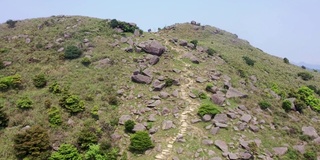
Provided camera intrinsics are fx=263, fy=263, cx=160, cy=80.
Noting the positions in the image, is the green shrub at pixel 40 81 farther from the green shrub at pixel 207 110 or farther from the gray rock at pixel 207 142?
the gray rock at pixel 207 142

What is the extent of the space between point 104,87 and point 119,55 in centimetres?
1025

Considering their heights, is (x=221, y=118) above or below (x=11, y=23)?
below

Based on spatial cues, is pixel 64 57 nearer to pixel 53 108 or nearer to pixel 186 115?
pixel 53 108

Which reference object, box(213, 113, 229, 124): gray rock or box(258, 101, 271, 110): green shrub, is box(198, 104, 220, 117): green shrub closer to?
box(213, 113, 229, 124): gray rock

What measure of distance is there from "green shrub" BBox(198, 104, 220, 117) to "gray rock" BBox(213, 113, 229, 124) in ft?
1.88

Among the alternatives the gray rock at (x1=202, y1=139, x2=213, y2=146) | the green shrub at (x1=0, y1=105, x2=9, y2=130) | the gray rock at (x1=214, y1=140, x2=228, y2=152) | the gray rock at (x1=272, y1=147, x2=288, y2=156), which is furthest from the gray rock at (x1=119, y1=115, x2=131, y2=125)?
the gray rock at (x1=272, y1=147, x2=288, y2=156)

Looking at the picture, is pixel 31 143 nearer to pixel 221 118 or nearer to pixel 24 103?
pixel 24 103

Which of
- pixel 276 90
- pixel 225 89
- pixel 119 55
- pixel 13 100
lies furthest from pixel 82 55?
pixel 276 90

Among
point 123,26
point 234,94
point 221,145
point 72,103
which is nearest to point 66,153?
point 72,103

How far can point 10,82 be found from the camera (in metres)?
38.1

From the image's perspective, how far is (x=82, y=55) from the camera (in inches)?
1893

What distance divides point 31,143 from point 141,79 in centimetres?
1813

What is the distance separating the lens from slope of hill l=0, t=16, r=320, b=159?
29359mm

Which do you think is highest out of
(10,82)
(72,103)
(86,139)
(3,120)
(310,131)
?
(310,131)
